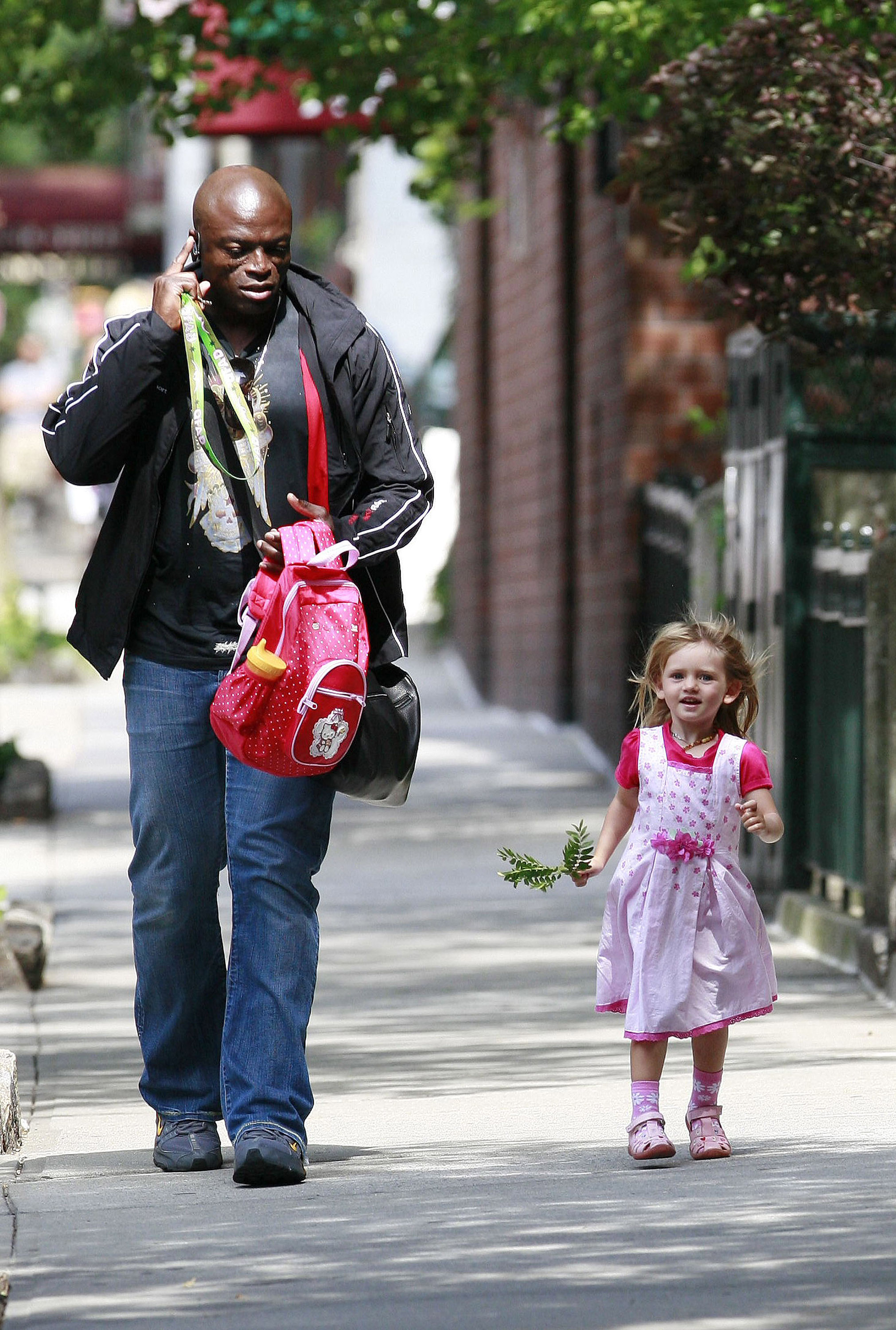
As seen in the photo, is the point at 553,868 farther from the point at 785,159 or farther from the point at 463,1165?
the point at 785,159

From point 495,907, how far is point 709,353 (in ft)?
16.9

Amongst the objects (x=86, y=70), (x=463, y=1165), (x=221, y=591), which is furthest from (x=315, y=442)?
(x=86, y=70)

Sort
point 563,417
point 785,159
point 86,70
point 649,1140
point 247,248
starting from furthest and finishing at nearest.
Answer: point 563,417
point 86,70
point 785,159
point 649,1140
point 247,248

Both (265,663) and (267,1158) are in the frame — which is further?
(267,1158)

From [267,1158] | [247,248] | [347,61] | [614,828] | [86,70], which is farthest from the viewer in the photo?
[86,70]

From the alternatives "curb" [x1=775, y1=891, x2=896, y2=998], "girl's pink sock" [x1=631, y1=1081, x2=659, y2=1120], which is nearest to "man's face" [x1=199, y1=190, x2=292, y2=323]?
Answer: "girl's pink sock" [x1=631, y1=1081, x2=659, y2=1120]

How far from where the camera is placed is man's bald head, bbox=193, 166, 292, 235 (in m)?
4.95

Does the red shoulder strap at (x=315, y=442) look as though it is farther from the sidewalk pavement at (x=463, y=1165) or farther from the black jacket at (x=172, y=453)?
the sidewalk pavement at (x=463, y=1165)

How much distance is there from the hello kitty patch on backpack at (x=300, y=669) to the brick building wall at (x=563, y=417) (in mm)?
3833

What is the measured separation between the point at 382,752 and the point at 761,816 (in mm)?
770

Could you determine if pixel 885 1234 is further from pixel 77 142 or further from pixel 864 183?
pixel 77 142

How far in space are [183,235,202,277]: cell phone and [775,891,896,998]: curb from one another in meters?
3.24

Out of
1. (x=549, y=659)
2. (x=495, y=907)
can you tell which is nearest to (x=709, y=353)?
(x=549, y=659)

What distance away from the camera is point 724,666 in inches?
204
